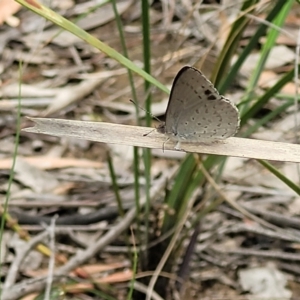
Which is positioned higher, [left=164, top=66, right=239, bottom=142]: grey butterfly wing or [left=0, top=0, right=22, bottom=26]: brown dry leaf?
[left=0, top=0, right=22, bottom=26]: brown dry leaf

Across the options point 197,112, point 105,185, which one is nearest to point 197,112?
point 197,112

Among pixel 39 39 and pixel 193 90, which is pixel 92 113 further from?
pixel 193 90

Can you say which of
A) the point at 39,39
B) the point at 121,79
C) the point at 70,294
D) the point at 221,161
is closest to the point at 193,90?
the point at 221,161

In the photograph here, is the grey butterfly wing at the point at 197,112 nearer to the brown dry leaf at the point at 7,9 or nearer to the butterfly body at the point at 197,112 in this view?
the butterfly body at the point at 197,112

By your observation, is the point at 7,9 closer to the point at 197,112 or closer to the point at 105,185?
the point at 105,185

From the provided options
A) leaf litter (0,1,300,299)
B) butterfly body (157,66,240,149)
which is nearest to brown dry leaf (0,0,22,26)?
leaf litter (0,1,300,299)

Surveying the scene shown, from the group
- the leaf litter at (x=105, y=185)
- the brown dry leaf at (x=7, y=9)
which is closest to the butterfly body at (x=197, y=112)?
the leaf litter at (x=105, y=185)

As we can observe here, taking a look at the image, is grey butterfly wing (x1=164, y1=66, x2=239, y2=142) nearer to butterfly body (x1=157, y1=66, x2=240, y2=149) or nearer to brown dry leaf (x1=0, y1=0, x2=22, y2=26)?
butterfly body (x1=157, y1=66, x2=240, y2=149)

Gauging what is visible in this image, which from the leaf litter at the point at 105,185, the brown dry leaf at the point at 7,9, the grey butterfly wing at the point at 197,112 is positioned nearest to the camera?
the grey butterfly wing at the point at 197,112
